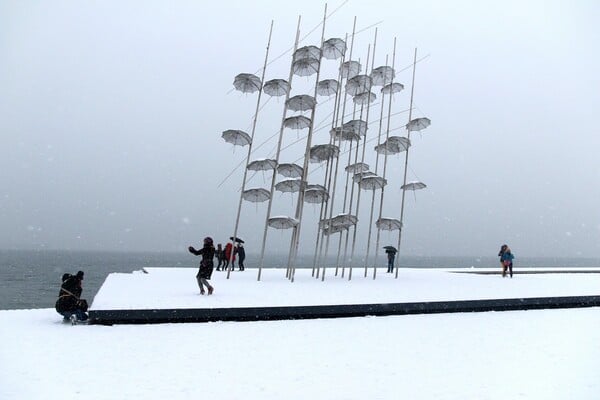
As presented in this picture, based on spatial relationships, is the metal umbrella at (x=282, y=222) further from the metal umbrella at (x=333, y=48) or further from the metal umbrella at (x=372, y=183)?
the metal umbrella at (x=333, y=48)

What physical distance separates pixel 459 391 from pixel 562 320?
26.5ft

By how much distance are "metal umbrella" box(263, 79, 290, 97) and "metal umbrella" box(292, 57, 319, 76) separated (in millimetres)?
990

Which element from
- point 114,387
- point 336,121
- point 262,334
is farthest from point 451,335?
point 336,121

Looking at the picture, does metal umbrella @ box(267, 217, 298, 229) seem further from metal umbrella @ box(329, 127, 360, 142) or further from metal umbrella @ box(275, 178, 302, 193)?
metal umbrella @ box(329, 127, 360, 142)

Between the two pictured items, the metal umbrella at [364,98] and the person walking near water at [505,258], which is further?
the person walking near water at [505,258]

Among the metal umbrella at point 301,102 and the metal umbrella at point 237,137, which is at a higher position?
the metal umbrella at point 301,102

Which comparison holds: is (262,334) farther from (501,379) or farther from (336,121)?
(336,121)

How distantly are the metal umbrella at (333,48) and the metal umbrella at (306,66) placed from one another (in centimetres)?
100

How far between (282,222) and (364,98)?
8.32 meters

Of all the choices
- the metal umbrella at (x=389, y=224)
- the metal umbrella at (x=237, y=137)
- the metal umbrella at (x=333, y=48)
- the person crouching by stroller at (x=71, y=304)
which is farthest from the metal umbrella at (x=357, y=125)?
the person crouching by stroller at (x=71, y=304)

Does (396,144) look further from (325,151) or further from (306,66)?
(306,66)

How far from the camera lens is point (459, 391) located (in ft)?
23.6

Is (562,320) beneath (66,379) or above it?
above

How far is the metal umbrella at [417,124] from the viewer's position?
24.8m
